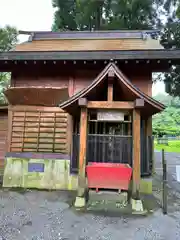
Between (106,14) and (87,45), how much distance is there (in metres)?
8.69

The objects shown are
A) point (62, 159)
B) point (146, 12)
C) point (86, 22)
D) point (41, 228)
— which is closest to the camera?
point (41, 228)

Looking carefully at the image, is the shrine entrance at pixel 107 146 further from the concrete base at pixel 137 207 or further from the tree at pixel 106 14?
the tree at pixel 106 14

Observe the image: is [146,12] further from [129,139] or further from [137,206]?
[137,206]

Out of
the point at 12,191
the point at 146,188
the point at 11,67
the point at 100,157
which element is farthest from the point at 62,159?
the point at 11,67

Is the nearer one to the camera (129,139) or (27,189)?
(129,139)

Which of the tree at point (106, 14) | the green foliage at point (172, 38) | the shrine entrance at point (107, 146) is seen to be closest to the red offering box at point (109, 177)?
the shrine entrance at point (107, 146)

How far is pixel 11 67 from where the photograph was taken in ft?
24.0

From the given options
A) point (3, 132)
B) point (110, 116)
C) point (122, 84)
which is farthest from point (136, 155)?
point (3, 132)

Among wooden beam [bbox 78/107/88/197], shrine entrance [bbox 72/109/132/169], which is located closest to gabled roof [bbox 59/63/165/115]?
wooden beam [bbox 78/107/88/197]

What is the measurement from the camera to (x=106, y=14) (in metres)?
15.6

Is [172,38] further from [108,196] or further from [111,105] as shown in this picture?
[108,196]

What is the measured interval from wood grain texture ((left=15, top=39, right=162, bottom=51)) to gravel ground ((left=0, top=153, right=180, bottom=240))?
230 inches

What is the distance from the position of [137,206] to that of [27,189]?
11.9 ft

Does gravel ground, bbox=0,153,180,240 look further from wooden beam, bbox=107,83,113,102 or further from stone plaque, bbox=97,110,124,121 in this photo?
wooden beam, bbox=107,83,113,102
